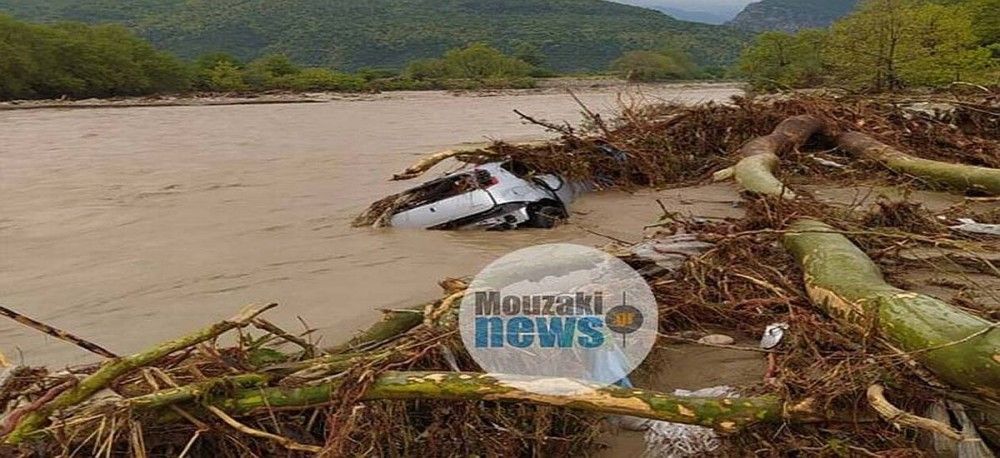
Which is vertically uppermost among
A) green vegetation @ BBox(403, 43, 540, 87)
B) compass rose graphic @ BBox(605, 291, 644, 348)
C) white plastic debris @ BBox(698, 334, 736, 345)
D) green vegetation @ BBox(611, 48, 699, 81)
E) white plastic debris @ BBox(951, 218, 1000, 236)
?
compass rose graphic @ BBox(605, 291, 644, 348)

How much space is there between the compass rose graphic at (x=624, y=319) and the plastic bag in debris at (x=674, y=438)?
0.49 metres

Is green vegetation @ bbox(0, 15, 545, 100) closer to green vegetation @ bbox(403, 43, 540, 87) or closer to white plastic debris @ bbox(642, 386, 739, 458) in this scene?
green vegetation @ bbox(403, 43, 540, 87)

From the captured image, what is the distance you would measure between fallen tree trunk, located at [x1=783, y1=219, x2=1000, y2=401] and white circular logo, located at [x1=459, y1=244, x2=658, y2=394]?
75cm

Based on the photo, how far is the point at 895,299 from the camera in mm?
→ 2871

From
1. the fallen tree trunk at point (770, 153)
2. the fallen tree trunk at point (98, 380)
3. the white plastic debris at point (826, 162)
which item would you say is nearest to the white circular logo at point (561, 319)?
the fallen tree trunk at point (98, 380)

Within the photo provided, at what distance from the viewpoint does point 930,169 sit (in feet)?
24.3

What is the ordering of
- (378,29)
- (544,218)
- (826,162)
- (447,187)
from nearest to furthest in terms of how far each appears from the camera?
(544,218), (447,187), (826,162), (378,29)

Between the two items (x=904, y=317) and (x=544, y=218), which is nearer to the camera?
(x=904, y=317)

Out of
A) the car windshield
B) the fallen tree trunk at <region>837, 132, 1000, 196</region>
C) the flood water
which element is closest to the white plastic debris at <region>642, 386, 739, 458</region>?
the flood water

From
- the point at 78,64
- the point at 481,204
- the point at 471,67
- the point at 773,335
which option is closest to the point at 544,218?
the point at 481,204

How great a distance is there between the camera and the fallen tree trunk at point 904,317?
2303mm

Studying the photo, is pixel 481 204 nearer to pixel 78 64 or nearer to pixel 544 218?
pixel 544 218

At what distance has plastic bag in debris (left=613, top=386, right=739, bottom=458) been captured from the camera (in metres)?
2.51

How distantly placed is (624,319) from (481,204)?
352 cm
